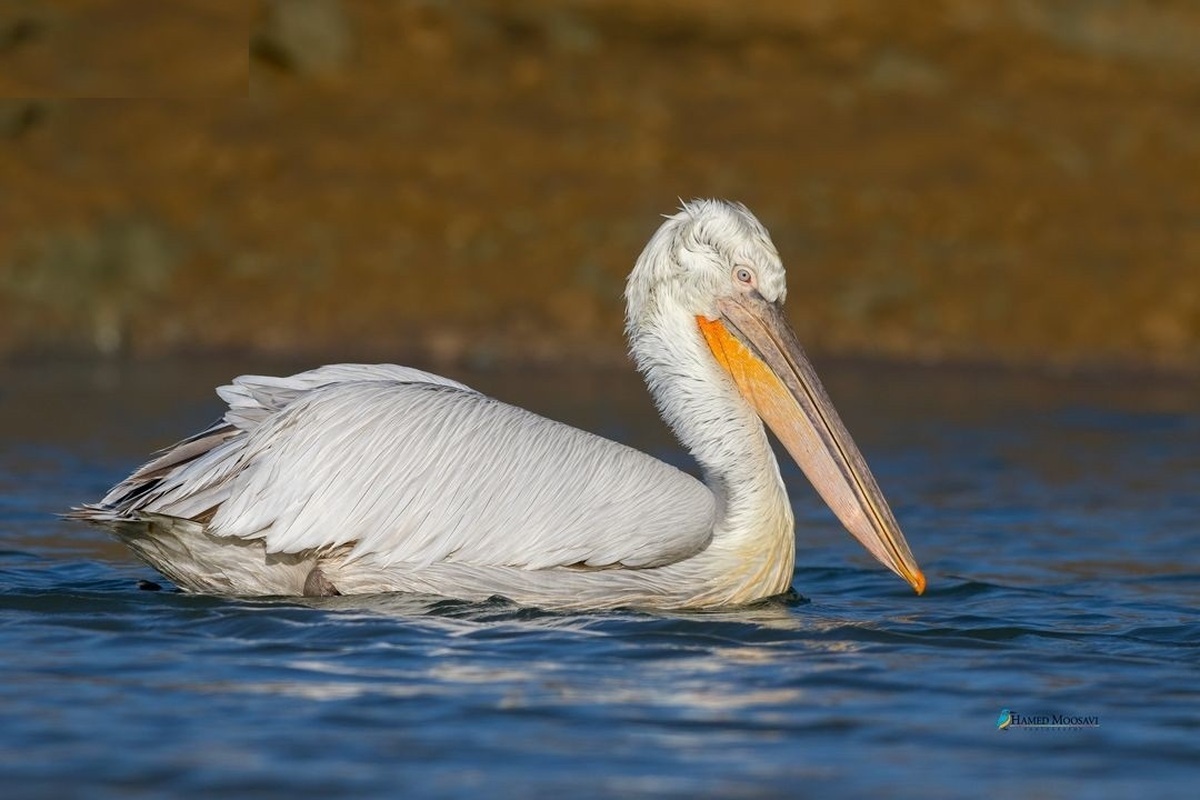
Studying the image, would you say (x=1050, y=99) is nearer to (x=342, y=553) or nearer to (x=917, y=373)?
(x=917, y=373)

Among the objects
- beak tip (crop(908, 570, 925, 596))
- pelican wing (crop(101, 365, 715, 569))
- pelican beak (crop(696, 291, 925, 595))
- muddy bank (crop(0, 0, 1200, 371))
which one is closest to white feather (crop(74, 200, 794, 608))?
pelican wing (crop(101, 365, 715, 569))

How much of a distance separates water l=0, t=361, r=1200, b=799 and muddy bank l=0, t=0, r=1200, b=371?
19.8 feet

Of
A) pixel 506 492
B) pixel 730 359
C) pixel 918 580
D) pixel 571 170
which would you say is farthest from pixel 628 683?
pixel 571 170

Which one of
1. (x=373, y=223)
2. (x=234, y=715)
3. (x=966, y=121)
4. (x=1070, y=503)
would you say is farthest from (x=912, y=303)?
(x=234, y=715)

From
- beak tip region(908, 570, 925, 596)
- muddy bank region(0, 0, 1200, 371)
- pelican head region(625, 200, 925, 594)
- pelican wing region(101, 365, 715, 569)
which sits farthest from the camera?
muddy bank region(0, 0, 1200, 371)

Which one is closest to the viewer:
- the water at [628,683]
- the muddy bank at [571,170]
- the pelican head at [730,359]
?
the water at [628,683]

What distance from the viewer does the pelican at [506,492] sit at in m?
5.41

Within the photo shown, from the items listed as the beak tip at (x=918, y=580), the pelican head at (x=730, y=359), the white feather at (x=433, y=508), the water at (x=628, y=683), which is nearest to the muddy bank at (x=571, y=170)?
the water at (x=628, y=683)

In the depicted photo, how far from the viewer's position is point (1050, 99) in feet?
55.4

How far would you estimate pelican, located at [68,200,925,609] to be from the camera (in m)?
5.41

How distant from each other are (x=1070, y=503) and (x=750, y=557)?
135 inches

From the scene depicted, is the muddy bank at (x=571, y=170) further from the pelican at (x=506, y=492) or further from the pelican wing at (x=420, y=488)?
the pelican wing at (x=420, y=488)

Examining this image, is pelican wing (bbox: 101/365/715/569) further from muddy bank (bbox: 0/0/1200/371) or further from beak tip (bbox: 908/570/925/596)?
muddy bank (bbox: 0/0/1200/371)

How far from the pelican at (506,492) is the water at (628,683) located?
0.35 feet
